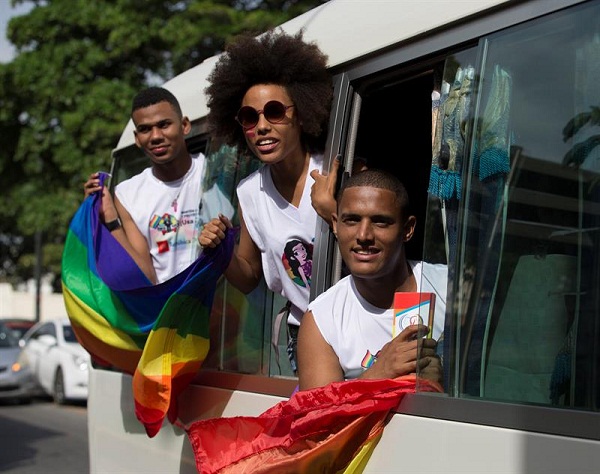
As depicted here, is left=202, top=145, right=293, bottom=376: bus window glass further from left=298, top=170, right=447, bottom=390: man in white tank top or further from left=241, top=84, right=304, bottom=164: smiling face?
left=298, top=170, right=447, bottom=390: man in white tank top

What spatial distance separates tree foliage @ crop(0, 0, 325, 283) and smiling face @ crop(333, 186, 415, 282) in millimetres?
13029

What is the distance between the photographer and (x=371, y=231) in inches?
134

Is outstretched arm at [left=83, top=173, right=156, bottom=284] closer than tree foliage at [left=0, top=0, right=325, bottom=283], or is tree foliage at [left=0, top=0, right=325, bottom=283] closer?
outstretched arm at [left=83, top=173, right=156, bottom=284]

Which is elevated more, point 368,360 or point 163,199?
point 163,199

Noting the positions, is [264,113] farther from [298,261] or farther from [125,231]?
[125,231]

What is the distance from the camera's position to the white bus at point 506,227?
2.49 m

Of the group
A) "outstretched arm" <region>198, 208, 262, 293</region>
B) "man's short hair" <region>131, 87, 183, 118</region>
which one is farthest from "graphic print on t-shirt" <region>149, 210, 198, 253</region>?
"outstretched arm" <region>198, 208, 262, 293</region>

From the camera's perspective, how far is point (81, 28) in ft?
63.3

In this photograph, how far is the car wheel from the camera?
1669 centimetres

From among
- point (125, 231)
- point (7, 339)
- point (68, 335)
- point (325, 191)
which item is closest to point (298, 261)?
point (325, 191)

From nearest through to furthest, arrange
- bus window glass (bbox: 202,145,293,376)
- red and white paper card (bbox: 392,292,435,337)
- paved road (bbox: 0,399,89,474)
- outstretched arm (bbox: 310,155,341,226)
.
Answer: red and white paper card (bbox: 392,292,435,337) → outstretched arm (bbox: 310,155,341,226) → bus window glass (bbox: 202,145,293,376) → paved road (bbox: 0,399,89,474)

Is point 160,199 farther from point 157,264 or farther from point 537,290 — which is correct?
point 537,290

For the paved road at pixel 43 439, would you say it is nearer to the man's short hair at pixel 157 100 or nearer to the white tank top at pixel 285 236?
the man's short hair at pixel 157 100

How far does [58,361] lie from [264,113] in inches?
535
